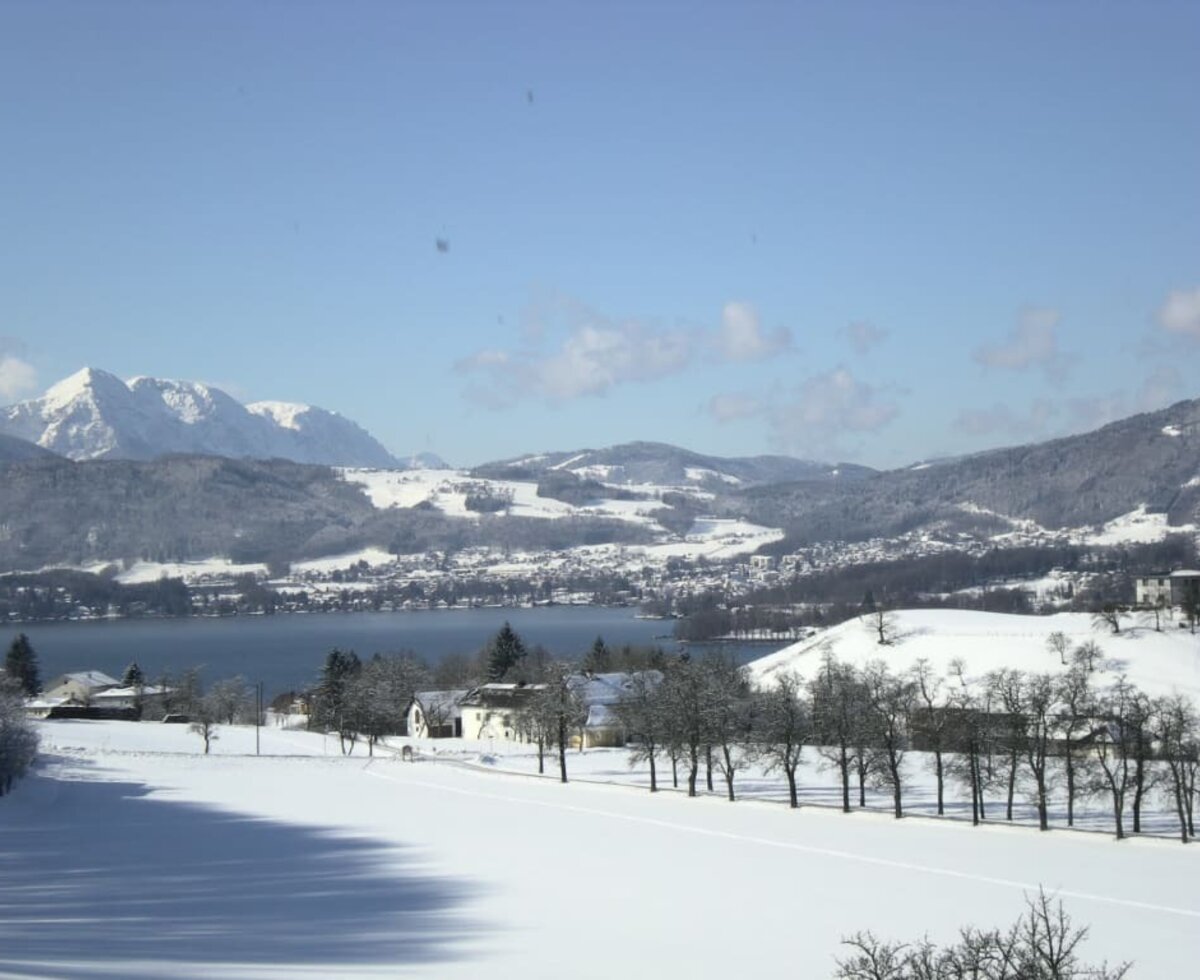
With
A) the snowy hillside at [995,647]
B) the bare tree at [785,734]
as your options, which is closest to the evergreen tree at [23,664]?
the snowy hillside at [995,647]

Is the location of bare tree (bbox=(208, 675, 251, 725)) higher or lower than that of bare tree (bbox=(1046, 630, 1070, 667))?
lower

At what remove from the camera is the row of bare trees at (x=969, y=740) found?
40406 millimetres

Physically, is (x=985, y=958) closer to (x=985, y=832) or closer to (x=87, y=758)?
(x=985, y=832)

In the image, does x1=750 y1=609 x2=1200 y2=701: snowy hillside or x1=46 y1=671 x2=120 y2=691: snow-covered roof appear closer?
x1=750 y1=609 x2=1200 y2=701: snowy hillside

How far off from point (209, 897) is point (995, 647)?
216 feet

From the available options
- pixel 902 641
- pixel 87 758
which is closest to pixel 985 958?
pixel 87 758

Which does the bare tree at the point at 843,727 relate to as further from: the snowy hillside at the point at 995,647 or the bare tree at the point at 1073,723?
the snowy hillside at the point at 995,647

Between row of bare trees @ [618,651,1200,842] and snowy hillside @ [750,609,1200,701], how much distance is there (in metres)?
18.6

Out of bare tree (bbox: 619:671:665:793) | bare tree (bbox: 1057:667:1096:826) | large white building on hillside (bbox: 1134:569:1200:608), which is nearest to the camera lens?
bare tree (bbox: 1057:667:1096:826)

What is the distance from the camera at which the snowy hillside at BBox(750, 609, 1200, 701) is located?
7412 cm

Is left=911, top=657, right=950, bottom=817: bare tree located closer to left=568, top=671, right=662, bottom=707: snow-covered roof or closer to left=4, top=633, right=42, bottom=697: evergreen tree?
left=568, top=671, right=662, bottom=707: snow-covered roof

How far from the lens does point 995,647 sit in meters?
84.6

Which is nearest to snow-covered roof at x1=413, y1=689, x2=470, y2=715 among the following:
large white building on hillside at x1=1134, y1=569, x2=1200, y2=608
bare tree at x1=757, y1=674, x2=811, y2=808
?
bare tree at x1=757, y1=674, x2=811, y2=808

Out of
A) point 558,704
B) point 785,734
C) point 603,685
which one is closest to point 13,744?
point 558,704
